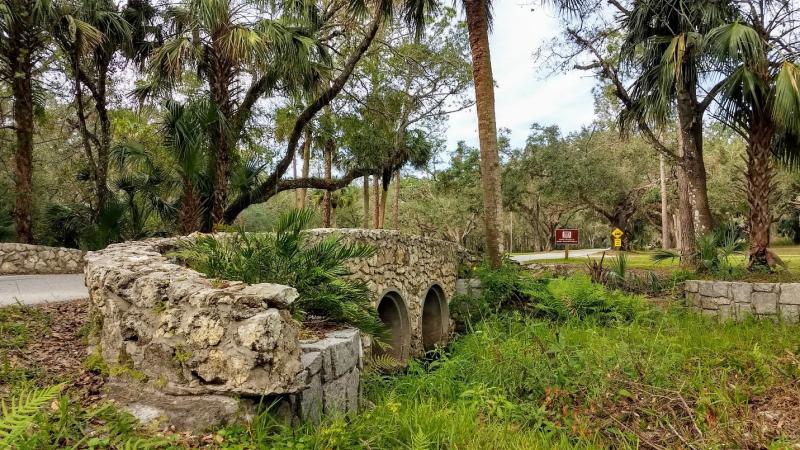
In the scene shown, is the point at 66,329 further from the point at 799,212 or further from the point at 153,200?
the point at 799,212

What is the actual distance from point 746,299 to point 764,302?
0.24 meters

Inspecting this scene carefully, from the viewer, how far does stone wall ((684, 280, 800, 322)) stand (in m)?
7.77

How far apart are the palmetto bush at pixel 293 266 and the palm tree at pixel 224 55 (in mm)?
6455

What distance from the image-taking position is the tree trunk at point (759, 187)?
888 cm

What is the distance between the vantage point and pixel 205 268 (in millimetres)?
4102

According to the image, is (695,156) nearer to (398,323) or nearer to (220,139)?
(398,323)

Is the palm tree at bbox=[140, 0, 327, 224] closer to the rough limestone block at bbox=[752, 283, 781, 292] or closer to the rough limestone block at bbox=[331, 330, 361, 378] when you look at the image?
the rough limestone block at bbox=[331, 330, 361, 378]

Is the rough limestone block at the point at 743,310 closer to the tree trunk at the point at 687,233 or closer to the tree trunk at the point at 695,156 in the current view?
the tree trunk at the point at 687,233

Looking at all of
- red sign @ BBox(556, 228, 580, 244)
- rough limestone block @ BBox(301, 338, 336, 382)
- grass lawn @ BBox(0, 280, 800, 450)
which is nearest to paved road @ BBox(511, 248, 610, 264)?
red sign @ BBox(556, 228, 580, 244)

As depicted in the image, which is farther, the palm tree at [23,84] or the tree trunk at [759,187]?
the palm tree at [23,84]

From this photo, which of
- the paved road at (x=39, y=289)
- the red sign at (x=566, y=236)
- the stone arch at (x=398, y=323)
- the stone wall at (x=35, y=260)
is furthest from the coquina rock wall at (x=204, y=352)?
the red sign at (x=566, y=236)

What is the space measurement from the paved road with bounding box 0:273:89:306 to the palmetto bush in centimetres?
312

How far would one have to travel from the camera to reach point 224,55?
10273 mm

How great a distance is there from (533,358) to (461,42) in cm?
1516
